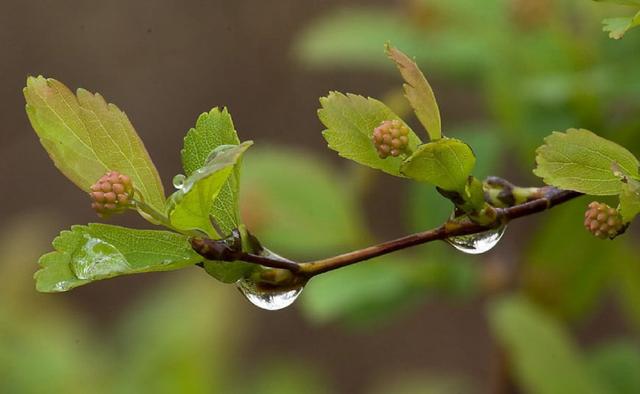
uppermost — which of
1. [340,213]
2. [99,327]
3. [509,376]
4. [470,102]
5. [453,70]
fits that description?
[453,70]

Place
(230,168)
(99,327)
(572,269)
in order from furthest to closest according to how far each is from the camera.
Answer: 1. (99,327)
2. (572,269)
3. (230,168)

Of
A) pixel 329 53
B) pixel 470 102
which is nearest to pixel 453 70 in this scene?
pixel 329 53

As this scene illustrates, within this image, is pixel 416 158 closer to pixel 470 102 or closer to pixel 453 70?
pixel 453 70

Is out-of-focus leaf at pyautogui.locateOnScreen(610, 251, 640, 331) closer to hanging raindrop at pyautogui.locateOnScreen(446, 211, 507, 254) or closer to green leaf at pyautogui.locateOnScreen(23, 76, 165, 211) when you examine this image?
hanging raindrop at pyautogui.locateOnScreen(446, 211, 507, 254)

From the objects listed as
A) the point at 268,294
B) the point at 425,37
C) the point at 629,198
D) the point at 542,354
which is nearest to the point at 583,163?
the point at 629,198

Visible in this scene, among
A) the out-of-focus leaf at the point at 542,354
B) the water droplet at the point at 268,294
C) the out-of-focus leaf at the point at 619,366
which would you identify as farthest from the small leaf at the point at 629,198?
the out-of-focus leaf at the point at 619,366

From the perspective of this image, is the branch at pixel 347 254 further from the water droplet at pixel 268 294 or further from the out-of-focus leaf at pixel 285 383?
the out-of-focus leaf at pixel 285 383
